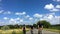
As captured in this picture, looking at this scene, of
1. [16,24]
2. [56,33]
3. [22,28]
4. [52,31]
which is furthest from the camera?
[52,31]

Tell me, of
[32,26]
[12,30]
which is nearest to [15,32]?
[12,30]

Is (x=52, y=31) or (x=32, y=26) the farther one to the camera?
(x=52, y=31)

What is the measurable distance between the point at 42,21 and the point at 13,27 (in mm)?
4217

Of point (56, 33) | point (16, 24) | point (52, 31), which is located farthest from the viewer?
point (52, 31)

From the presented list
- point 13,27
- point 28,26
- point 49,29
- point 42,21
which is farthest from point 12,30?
point 49,29

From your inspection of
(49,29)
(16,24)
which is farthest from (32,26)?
(49,29)

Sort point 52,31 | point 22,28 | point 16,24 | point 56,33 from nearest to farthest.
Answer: point 22,28 < point 16,24 < point 56,33 < point 52,31

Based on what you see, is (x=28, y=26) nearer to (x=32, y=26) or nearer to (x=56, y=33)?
(x=32, y=26)

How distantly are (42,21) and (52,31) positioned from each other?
4.75 m

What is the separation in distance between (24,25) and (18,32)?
103 inches

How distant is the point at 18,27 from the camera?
26094mm

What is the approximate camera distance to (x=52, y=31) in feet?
106

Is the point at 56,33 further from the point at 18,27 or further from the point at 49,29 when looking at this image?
the point at 18,27

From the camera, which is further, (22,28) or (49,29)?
(49,29)
